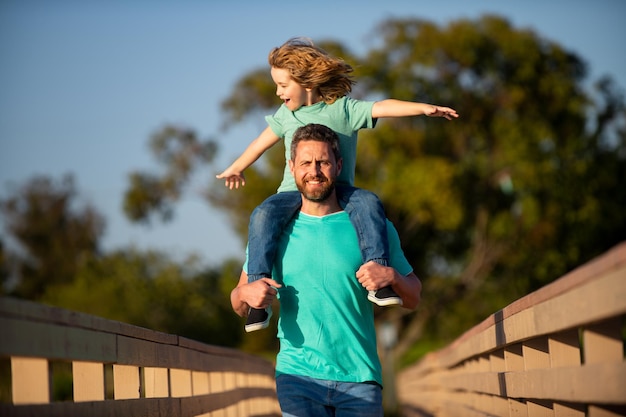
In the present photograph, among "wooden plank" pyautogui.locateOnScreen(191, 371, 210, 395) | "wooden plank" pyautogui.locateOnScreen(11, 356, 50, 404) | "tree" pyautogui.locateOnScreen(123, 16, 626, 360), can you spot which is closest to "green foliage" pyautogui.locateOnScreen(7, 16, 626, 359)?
"tree" pyautogui.locateOnScreen(123, 16, 626, 360)

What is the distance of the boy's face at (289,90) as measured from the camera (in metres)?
6.62

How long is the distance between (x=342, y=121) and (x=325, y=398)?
5.82 ft

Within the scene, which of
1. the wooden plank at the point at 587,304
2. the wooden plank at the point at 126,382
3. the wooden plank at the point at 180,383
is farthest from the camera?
the wooden plank at the point at 180,383

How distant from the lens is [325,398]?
5.52 m

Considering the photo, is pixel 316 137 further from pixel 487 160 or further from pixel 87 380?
pixel 487 160

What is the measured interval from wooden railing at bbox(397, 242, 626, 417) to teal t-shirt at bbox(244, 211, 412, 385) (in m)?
0.76

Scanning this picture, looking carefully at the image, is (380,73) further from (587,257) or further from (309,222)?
(309,222)

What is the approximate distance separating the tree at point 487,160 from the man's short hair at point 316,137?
28.4 metres

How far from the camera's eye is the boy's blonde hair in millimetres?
6566

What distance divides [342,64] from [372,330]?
1.73 m

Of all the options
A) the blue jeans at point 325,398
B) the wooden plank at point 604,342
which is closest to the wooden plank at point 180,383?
the blue jeans at point 325,398

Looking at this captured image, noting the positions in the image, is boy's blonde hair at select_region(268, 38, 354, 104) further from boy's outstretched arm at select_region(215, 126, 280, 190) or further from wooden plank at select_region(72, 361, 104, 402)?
wooden plank at select_region(72, 361, 104, 402)

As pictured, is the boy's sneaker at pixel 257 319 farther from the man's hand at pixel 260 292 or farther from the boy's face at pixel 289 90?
the boy's face at pixel 289 90

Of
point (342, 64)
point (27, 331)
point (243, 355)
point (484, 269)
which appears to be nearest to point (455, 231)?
point (484, 269)
